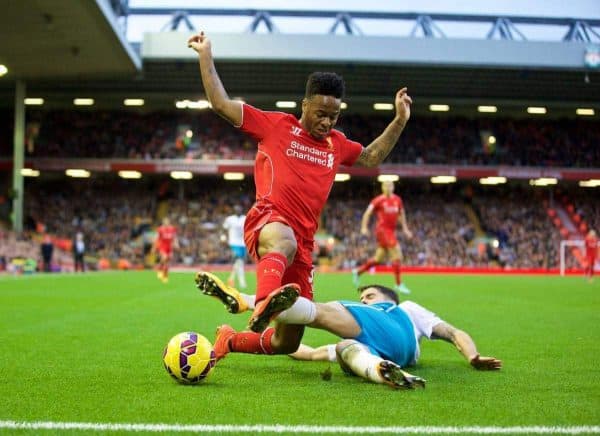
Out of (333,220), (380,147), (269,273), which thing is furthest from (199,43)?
(333,220)

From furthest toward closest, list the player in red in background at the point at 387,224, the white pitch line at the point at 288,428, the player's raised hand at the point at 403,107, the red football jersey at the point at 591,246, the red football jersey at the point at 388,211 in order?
the red football jersey at the point at 591,246
the red football jersey at the point at 388,211
the player in red in background at the point at 387,224
the player's raised hand at the point at 403,107
the white pitch line at the point at 288,428

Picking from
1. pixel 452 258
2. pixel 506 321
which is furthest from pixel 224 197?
pixel 506 321

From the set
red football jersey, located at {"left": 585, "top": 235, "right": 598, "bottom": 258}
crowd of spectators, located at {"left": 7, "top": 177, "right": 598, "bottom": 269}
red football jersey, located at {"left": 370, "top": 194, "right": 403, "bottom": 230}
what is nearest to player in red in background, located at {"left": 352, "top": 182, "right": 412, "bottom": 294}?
red football jersey, located at {"left": 370, "top": 194, "right": 403, "bottom": 230}

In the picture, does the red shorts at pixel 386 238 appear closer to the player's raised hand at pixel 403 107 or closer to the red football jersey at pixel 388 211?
the red football jersey at pixel 388 211

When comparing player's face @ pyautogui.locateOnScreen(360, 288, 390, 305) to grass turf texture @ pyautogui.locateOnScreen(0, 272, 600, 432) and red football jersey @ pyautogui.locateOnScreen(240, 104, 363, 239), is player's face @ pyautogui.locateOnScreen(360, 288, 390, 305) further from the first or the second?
red football jersey @ pyautogui.locateOnScreen(240, 104, 363, 239)

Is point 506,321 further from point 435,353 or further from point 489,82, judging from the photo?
point 489,82

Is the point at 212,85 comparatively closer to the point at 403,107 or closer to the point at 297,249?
the point at 297,249

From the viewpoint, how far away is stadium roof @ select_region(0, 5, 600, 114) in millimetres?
36000

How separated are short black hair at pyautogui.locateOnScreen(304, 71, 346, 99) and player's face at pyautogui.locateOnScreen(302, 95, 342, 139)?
0.10ft

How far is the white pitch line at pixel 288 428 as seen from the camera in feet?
11.9

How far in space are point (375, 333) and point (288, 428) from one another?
187cm

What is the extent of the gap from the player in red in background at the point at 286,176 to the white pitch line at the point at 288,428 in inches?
48.9

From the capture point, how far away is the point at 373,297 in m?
6.14

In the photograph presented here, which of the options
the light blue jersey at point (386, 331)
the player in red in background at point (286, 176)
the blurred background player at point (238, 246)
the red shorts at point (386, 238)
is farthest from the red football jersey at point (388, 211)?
the player in red in background at point (286, 176)
